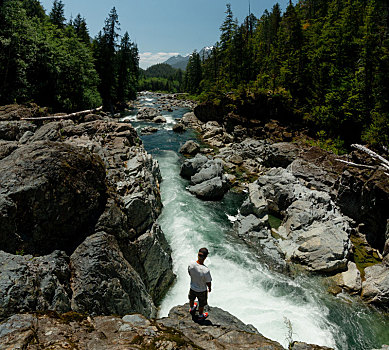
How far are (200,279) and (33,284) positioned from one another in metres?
3.56

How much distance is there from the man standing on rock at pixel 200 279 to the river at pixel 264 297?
3.02 metres

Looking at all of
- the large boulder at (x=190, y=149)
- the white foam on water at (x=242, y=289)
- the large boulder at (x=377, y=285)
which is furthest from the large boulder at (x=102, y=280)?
the large boulder at (x=190, y=149)

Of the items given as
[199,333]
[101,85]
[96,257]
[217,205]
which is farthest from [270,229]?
[101,85]

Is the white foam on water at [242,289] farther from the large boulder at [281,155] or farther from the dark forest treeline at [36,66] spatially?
the dark forest treeline at [36,66]

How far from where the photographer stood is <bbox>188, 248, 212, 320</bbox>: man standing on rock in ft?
17.0

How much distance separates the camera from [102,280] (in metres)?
5.62

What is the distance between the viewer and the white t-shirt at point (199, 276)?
5.18 meters

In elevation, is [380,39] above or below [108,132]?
above

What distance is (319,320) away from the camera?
8.94 meters

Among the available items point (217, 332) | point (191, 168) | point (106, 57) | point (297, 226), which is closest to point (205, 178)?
point (191, 168)

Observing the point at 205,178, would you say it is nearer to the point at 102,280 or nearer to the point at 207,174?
the point at 207,174

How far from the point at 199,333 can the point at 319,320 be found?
23.5 ft

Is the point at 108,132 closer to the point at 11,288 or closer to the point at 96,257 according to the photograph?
the point at 96,257

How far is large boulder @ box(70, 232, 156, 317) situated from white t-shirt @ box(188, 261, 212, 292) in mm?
2249
